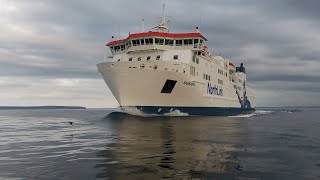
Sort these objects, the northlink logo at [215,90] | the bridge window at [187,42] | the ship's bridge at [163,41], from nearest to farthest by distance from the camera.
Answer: the ship's bridge at [163,41]
the bridge window at [187,42]
the northlink logo at [215,90]

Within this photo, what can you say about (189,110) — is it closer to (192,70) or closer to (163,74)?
(192,70)

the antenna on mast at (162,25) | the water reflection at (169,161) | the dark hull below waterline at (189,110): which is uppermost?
the antenna on mast at (162,25)

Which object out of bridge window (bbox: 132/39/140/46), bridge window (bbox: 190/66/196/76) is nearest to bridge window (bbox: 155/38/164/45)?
bridge window (bbox: 132/39/140/46)

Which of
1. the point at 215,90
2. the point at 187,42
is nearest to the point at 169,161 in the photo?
the point at 187,42

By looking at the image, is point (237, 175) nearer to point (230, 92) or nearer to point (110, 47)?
point (110, 47)

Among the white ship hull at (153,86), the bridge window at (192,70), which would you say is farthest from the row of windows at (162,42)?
the white ship hull at (153,86)

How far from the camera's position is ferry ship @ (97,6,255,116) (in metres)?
41.7

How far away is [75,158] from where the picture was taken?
13.1 metres

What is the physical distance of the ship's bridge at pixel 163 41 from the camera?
47375 mm

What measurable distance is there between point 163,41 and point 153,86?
946cm

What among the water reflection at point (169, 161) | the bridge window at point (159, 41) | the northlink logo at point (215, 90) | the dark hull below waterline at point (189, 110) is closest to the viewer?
the water reflection at point (169, 161)

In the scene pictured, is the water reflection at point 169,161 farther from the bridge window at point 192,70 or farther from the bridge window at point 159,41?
the bridge window at point 159,41

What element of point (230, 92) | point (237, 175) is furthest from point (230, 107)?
point (237, 175)

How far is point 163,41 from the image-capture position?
47.9 metres
